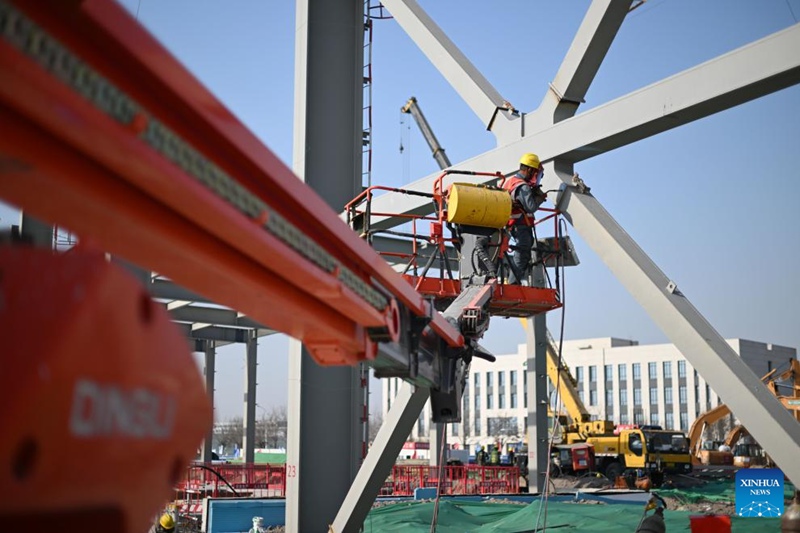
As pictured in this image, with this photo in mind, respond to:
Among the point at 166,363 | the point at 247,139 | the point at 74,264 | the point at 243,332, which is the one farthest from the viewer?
the point at 243,332

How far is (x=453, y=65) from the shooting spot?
10.4 m

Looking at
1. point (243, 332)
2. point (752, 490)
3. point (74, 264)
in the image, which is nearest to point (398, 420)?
point (752, 490)

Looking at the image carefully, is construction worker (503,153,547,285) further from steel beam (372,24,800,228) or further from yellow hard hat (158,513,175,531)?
yellow hard hat (158,513,175,531)

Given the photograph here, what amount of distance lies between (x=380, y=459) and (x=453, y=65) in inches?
187

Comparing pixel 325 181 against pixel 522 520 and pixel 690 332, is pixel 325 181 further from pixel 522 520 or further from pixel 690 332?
pixel 522 520

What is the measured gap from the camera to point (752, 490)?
32.3 feet

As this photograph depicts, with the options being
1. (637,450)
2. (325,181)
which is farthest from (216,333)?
(325,181)

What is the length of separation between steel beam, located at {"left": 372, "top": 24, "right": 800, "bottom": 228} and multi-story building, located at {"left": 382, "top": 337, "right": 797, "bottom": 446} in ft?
254

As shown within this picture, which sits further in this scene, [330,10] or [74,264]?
[330,10]

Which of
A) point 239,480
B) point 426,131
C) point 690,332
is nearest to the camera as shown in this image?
point 690,332

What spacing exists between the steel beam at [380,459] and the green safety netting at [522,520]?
2631 millimetres

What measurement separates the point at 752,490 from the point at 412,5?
23.8 feet

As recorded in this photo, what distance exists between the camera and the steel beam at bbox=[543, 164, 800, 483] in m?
6.72

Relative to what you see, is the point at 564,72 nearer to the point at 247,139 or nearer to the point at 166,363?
the point at 247,139
